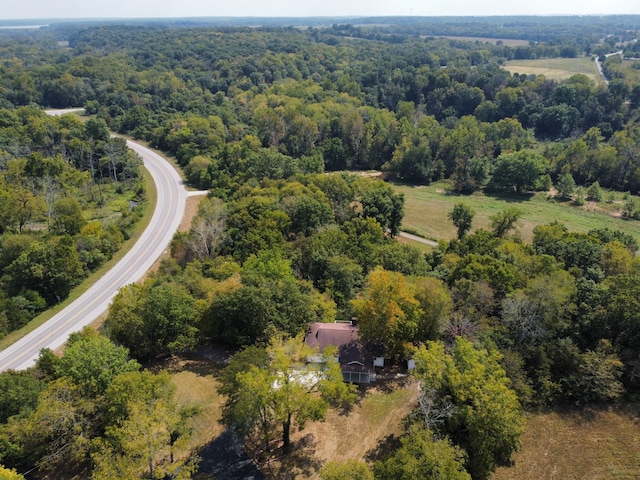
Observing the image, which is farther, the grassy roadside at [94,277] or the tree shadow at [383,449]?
the grassy roadside at [94,277]

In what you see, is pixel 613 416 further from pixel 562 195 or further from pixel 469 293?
pixel 562 195

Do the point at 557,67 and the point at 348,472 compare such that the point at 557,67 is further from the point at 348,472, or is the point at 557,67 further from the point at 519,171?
the point at 348,472

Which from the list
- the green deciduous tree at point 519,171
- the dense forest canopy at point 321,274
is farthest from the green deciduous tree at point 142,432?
the green deciduous tree at point 519,171

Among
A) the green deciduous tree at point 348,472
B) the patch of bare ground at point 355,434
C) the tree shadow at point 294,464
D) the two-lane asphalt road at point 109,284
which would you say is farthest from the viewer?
the two-lane asphalt road at point 109,284

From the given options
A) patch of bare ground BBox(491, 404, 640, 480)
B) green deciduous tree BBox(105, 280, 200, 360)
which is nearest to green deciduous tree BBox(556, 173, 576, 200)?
patch of bare ground BBox(491, 404, 640, 480)

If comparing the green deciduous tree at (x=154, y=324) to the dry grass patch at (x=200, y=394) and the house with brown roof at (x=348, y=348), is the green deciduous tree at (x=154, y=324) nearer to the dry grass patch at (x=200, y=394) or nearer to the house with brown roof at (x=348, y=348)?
the dry grass patch at (x=200, y=394)

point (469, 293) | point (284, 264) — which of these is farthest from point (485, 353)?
point (284, 264)

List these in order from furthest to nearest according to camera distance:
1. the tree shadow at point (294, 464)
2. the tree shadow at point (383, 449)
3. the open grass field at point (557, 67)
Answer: the open grass field at point (557, 67), the tree shadow at point (383, 449), the tree shadow at point (294, 464)
